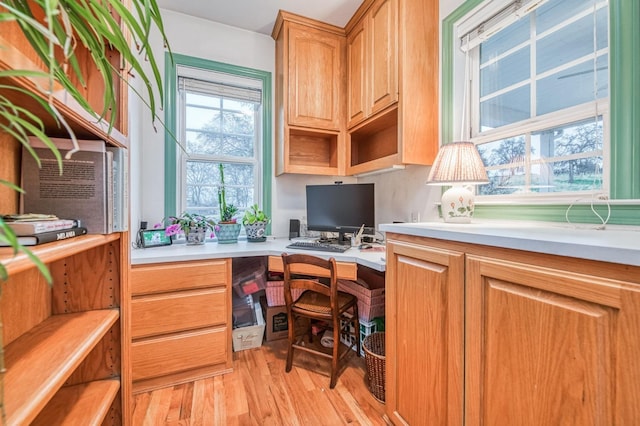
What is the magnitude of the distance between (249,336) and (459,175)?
1810 millimetres

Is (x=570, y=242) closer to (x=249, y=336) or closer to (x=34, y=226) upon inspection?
(x=34, y=226)

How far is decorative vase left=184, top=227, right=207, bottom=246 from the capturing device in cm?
206

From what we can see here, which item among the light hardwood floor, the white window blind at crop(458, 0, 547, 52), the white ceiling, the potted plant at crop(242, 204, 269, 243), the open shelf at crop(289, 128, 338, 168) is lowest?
the light hardwood floor

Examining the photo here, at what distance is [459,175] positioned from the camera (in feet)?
4.66

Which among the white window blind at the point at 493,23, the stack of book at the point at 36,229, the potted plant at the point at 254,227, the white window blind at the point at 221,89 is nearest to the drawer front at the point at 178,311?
the potted plant at the point at 254,227

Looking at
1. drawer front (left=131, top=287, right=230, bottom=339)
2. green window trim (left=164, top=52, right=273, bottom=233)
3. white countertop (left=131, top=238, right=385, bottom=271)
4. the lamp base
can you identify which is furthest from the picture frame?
the lamp base

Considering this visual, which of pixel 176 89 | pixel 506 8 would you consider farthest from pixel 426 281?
pixel 176 89

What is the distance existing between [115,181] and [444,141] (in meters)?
1.78

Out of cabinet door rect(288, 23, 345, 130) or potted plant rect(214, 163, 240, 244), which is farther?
cabinet door rect(288, 23, 345, 130)

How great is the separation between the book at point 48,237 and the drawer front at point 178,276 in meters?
0.87

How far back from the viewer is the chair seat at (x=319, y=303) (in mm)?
1733

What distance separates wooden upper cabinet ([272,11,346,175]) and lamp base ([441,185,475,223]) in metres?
1.15

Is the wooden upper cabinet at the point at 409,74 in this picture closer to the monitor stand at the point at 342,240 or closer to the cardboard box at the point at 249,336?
the monitor stand at the point at 342,240

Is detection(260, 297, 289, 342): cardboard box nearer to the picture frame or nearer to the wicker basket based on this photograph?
the wicker basket
